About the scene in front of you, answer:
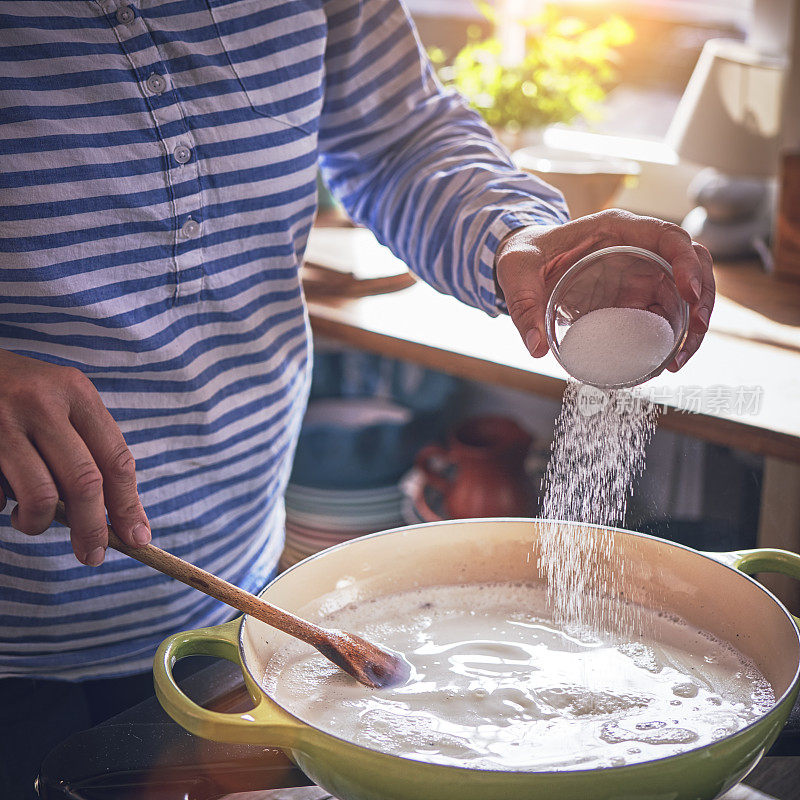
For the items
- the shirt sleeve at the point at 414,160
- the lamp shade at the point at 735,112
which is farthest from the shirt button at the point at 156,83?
the lamp shade at the point at 735,112

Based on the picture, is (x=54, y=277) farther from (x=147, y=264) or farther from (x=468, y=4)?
(x=468, y=4)

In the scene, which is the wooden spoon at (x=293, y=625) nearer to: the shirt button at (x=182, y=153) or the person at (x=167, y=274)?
the person at (x=167, y=274)

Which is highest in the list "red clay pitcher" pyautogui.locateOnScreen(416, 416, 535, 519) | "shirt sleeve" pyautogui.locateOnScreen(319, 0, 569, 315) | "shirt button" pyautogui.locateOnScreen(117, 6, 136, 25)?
"shirt button" pyautogui.locateOnScreen(117, 6, 136, 25)

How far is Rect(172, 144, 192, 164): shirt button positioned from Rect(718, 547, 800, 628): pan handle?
0.52 metres

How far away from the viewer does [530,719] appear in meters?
0.61

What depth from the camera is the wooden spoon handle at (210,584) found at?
59 centimetres

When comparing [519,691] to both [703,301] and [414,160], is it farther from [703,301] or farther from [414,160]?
[414,160]

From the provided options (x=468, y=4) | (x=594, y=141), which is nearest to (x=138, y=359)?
(x=594, y=141)

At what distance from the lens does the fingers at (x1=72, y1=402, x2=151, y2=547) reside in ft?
1.94

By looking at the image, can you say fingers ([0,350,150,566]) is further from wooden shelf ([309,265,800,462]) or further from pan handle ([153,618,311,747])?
wooden shelf ([309,265,800,462])

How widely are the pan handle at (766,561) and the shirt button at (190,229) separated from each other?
1.60 ft

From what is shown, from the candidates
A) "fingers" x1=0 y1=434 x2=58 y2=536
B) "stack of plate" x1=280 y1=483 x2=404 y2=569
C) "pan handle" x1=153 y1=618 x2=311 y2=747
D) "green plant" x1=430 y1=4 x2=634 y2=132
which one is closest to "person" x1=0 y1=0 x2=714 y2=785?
"fingers" x1=0 y1=434 x2=58 y2=536

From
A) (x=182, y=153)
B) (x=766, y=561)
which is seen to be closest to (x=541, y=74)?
(x=182, y=153)

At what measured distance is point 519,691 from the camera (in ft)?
2.12
